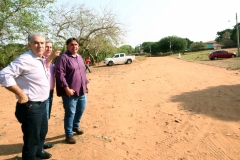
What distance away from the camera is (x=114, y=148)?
10.4ft

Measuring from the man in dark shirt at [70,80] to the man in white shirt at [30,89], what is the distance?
0.65 m

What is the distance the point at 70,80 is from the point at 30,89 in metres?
0.96

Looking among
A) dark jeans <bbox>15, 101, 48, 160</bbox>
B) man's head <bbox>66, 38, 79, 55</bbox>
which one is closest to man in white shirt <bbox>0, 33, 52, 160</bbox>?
dark jeans <bbox>15, 101, 48, 160</bbox>

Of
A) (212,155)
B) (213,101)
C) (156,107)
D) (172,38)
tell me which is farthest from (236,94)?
(172,38)

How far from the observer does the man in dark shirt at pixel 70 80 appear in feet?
10.0

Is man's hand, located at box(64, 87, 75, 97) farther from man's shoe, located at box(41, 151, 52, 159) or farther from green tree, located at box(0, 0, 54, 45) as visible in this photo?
green tree, located at box(0, 0, 54, 45)

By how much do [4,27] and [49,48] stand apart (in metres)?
11.6

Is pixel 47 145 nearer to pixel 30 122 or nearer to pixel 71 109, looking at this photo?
pixel 71 109

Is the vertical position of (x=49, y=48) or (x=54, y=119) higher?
(x=49, y=48)

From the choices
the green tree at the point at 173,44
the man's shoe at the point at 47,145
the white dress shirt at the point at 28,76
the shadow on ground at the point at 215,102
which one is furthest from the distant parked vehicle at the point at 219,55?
the green tree at the point at 173,44

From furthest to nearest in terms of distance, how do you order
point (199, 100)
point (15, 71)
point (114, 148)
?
point (199, 100)
point (114, 148)
point (15, 71)

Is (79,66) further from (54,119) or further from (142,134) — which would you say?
(54,119)

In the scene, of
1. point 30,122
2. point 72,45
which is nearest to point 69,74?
point 72,45

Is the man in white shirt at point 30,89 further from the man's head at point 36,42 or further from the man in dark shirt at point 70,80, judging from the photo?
the man in dark shirt at point 70,80
